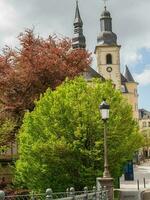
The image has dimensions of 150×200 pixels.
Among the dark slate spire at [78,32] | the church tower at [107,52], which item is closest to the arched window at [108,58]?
the church tower at [107,52]

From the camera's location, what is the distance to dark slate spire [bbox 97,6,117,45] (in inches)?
4093

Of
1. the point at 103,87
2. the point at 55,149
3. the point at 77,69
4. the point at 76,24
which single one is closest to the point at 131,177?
the point at 77,69

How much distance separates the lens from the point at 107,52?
105 metres

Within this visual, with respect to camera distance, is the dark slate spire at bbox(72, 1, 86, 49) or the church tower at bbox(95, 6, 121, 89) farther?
the dark slate spire at bbox(72, 1, 86, 49)

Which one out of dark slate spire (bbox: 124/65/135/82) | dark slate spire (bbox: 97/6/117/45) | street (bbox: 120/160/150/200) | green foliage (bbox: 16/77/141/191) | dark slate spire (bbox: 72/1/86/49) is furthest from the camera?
dark slate spire (bbox: 124/65/135/82)

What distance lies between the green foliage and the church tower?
72169mm

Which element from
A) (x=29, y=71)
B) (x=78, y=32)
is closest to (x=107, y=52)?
(x=78, y=32)

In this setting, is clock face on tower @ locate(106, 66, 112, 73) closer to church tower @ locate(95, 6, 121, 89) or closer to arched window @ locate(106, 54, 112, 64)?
church tower @ locate(95, 6, 121, 89)

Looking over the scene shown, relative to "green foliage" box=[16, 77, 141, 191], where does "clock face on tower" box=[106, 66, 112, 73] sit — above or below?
above

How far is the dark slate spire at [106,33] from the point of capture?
10397cm

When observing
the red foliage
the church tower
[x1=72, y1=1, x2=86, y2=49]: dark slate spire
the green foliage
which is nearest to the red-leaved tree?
the red foliage

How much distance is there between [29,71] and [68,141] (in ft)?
36.3

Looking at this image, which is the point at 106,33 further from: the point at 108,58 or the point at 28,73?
the point at 28,73

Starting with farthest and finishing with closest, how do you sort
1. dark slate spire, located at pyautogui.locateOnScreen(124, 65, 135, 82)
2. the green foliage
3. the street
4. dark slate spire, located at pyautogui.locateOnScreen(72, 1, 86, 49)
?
dark slate spire, located at pyautogui.locateOnScreen(124, 65, 135, 82) < dark slate spire, located at pyautogui.locateOnScreen(72, 1, 86, 49) < the street < the green foliage
